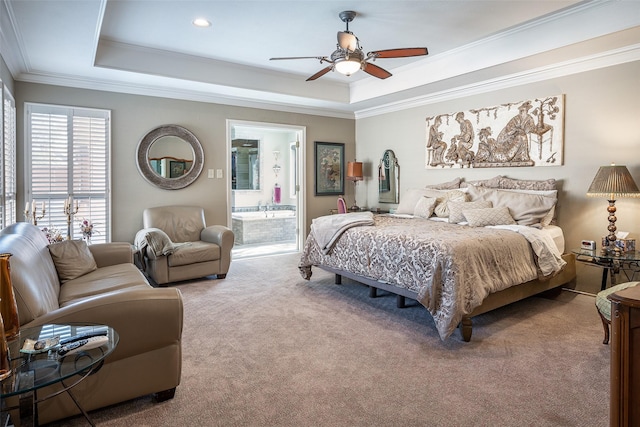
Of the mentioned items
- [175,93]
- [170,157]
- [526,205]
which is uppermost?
[175,93]

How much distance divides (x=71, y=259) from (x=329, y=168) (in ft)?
14.7

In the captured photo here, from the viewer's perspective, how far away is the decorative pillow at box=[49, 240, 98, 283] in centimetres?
303

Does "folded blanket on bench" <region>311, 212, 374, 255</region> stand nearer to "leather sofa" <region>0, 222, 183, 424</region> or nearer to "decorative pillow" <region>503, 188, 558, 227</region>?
"decorative pillow" <region>503, 188, 558, 227</region>

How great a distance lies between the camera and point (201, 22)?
3662mm

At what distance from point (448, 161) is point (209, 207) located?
3.48 metres

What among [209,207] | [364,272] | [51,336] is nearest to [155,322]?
[51,336]

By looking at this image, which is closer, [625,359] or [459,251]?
[625,359]

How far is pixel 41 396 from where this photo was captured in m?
1.76

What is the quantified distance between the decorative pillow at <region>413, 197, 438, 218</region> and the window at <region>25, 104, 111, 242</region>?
3.94 metres

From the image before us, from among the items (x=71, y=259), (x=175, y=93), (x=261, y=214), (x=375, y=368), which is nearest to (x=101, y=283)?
(x=71, y=259)

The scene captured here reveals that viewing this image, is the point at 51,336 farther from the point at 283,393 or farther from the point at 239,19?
the point at 239,19

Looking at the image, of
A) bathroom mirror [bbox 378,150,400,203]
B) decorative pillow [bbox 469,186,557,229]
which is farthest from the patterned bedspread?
bathroom mirror [bbox 378,150,400,203]

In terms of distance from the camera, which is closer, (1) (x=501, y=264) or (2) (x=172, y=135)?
(1) (x=501, y=264)

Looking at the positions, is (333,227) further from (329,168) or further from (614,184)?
(329,168)
